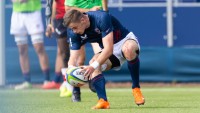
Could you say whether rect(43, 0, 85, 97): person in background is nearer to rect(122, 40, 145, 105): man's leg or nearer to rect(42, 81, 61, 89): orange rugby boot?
rect(42, 81, 61, 89): orange rugby boot

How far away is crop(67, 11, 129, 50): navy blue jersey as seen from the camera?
1024cm

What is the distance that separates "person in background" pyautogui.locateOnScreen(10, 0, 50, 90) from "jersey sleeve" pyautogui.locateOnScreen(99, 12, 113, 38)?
18.8 ft

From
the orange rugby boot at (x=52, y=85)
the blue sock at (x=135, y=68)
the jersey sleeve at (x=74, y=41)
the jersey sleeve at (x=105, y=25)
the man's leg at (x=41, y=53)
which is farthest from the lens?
the man's leg at (x=41, y=53)

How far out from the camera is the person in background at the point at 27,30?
15953 mm

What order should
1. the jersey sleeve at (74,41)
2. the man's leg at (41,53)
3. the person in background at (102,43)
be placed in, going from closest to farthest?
1. the person in background at (102,43)
2. the jersey sleeve at (74,41)
3. the man's leg at (41,53)

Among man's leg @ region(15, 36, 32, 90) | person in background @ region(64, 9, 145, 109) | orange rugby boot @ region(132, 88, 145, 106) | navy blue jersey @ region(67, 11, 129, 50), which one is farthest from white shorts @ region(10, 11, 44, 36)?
orange rugby boot @ region(132, 88, 145, 106)

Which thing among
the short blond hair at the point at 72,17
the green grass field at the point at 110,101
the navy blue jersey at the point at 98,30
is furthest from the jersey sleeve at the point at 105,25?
the green grass field at the point at 110,101

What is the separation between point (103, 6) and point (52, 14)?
249 cm

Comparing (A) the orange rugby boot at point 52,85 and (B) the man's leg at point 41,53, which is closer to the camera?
(A) the orange rugby boot at point 52,85

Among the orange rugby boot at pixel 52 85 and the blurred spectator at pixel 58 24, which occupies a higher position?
the blurred spectator at pixel 58 24

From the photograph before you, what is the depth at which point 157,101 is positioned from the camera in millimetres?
11969

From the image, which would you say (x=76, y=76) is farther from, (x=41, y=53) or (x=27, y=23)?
(x=27, y=23)

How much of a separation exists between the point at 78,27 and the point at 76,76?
0.66 m

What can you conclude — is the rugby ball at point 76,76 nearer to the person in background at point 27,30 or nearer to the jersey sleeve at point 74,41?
the jersey sleeve at point 74,41
